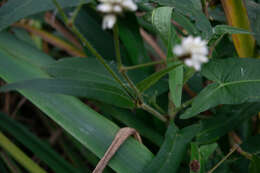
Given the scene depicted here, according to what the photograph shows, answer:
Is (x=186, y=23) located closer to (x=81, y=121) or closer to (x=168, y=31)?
(x=168, y=31)

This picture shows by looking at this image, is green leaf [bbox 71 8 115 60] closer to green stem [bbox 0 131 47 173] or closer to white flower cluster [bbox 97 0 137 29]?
green stem [bbox 0 131 47 173]

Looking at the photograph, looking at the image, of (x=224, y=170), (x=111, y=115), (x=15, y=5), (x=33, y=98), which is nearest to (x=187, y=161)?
(x=224, y=170)

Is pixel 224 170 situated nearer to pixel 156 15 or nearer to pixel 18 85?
pixel 156 15

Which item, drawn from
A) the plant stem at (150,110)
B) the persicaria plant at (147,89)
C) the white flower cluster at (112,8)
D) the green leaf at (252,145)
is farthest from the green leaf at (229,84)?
the white flower cluster at (112,8)

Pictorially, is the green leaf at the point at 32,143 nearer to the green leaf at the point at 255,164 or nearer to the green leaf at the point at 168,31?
the green leaf at the point at 168,31

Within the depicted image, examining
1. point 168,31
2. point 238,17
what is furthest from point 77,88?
point 238,17

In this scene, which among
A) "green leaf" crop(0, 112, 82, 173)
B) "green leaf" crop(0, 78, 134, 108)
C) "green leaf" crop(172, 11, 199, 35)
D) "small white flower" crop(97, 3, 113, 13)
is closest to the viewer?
"small white flower" crop(97, 3, 113, 13)

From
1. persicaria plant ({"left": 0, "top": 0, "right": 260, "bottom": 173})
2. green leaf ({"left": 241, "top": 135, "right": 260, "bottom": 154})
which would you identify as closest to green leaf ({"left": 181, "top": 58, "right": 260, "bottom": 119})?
persicaria plant ({"left": 0, "top": 0, "right": 260, "bottom": 173})

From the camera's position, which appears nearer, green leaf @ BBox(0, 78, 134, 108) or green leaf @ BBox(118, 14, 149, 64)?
green leaf @ BBox(0, 78, 134, 108)
